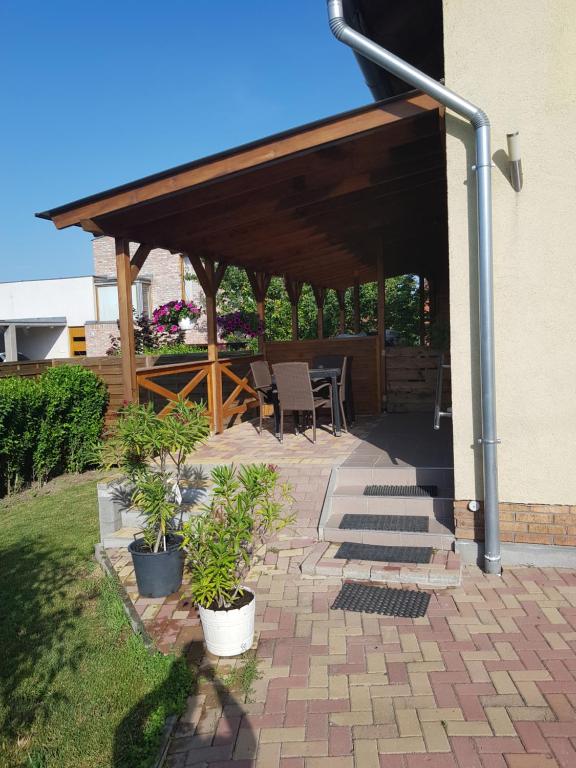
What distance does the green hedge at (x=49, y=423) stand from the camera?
6891mm

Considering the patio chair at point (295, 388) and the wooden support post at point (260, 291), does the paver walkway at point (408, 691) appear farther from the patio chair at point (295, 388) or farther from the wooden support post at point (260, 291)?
the wooden support post at point (260, 291)

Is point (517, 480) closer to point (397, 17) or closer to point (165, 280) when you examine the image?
point (397, 17)

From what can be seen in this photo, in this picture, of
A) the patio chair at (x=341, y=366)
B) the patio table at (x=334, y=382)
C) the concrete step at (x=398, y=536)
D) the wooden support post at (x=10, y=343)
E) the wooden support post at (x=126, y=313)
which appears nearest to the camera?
the concrete step at (x=398, y=536)

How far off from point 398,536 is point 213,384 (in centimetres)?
435

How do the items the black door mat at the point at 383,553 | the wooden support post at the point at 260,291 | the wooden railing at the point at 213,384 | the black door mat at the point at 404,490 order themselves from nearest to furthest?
1. the black door mat at the point at 383,553
2. the black door mat at the point at 404,490
3. the wooden railing at the point at 213,384
4. the wooden support post at the point at 260,291

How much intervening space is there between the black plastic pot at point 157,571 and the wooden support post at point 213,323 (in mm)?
3982

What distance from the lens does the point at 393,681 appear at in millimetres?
2840

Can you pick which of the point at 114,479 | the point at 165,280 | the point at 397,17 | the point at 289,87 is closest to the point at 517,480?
the point at 114,479

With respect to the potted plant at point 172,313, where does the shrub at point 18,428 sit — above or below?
below

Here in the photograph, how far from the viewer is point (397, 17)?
531cm

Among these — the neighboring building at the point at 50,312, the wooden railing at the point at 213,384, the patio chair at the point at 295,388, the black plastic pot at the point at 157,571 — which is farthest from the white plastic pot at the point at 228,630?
the neighboring building at the point at 50,312

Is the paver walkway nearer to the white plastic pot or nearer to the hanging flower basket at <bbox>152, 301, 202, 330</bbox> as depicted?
the white plastic pot

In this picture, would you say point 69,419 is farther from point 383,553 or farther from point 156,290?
point 156,290

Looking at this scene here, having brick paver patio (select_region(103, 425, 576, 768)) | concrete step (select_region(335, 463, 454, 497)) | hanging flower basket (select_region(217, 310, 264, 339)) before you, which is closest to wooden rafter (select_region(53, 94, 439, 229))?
concrete step (select_region(335, 463, 454, 497))
